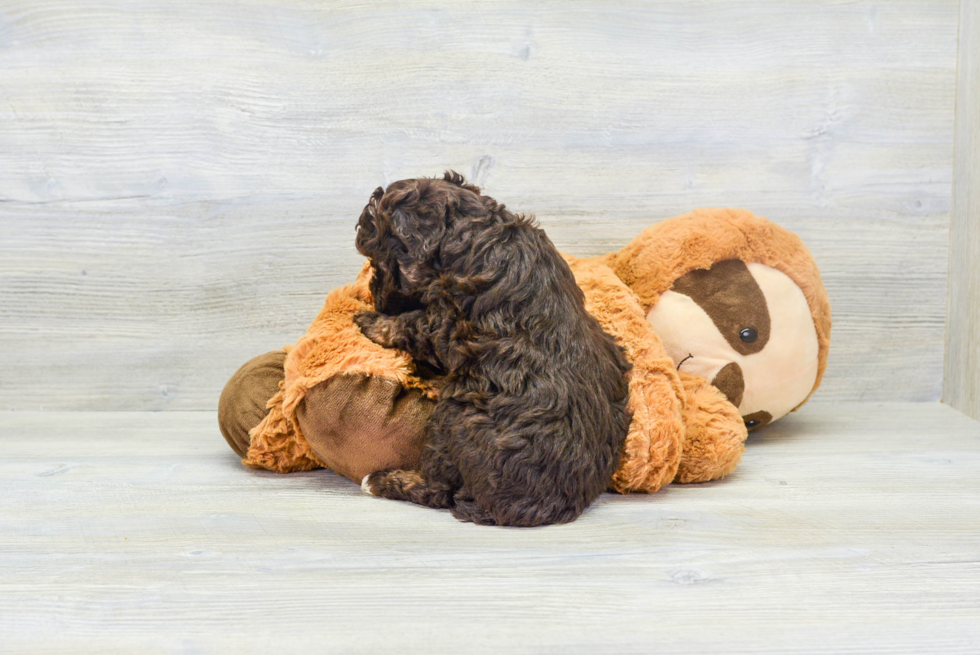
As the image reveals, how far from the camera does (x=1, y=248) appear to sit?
84.2 inches

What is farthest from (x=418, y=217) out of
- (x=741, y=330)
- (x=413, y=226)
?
(x=741, y=330)

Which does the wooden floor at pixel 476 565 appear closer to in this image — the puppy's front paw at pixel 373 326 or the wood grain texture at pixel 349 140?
the puppy's front paw at pixel 373 326

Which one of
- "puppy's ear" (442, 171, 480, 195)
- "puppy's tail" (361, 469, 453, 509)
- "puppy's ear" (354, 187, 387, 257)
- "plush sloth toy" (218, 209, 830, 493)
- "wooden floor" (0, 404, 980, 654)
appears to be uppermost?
"puppy's ear" (442, 171, 480, 195)

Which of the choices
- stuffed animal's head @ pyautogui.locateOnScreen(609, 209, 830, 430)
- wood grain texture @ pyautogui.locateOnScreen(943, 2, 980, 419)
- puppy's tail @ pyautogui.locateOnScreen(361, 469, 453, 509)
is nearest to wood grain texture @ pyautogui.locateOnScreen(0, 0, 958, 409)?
wood grain texture @ pyautogui.locateOnScreen(943, 2, 980, 419)

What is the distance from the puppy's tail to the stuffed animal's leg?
21cm

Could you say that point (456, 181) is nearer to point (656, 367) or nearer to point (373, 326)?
point (373, 326)

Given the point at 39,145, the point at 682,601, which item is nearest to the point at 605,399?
the point at 682,601

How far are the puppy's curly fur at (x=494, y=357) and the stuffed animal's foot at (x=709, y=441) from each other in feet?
0.63

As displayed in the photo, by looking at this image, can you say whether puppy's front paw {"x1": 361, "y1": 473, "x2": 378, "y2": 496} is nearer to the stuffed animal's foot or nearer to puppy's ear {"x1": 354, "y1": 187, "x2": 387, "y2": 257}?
puppy's ear {"x1": 354, "y1": 187, "x2": 387, "y2": 257}

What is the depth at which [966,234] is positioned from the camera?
7.22 feet

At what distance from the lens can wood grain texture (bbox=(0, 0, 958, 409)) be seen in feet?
6.81

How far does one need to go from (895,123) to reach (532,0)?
3.30 ft

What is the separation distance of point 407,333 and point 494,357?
197mm

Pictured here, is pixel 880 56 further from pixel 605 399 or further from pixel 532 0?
pixel 605 399
